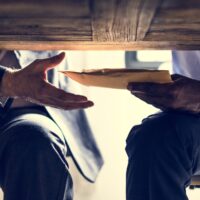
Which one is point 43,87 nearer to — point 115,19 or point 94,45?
point 94,45

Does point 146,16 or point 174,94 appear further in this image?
point 174,94

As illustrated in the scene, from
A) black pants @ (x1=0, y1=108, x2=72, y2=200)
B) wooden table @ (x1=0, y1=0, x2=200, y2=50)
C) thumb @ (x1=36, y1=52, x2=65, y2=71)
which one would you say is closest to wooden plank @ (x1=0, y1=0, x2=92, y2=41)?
wooden table @ (x1=0, y1=0, x2=200, y2=50)

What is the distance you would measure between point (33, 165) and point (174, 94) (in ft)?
0.88

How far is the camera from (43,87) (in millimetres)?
747

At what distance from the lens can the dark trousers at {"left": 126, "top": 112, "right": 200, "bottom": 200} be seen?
0.70 metres

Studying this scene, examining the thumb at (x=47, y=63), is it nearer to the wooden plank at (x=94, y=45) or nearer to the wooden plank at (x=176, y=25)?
the wooden plank at (x=94, y=45)

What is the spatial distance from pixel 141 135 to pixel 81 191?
42.7 inches

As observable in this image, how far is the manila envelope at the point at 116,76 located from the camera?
0.66m

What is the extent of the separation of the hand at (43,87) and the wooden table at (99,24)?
6 cm

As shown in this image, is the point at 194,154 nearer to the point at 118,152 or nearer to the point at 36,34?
the point at 36,34

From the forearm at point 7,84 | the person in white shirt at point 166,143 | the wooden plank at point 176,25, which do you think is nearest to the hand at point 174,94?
the person in white shirt at point 166,143

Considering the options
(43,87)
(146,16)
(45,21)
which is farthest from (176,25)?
(43,87)

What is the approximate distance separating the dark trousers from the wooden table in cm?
14

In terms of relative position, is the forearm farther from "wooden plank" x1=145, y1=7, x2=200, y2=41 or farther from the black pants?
"wooden plank" x1=145, y1=7, x2=200, y2=41
